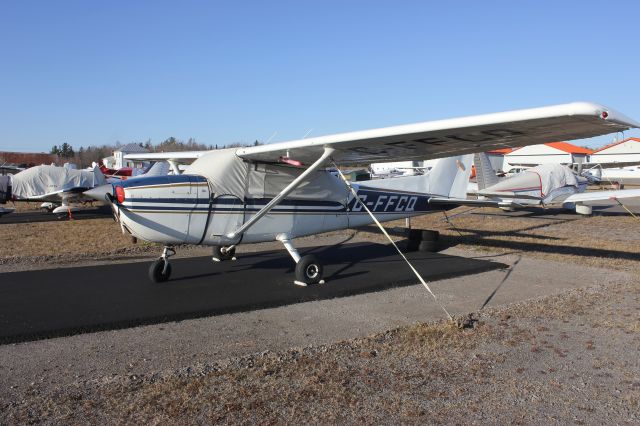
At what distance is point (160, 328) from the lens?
19.0 ft

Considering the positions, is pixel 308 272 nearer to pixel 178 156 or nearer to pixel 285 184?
pixel 285 184

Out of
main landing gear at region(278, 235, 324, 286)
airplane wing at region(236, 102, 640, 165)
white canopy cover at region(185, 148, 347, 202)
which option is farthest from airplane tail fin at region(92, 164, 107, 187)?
main landing gear at region(278, 235, 324, 286)

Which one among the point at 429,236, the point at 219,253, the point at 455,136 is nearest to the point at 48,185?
the point at 219,253

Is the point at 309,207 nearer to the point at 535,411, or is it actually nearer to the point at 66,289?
the point at 66,289

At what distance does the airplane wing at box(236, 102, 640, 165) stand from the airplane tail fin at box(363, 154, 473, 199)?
9.69 ft

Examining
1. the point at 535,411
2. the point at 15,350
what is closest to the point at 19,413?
the point at 15,350

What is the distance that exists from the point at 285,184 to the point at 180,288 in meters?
2.63

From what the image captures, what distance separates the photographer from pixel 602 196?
57.5 ft

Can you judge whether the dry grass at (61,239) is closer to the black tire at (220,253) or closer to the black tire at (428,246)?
the black tire at (220,253)

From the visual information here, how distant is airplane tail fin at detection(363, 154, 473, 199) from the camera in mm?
11509

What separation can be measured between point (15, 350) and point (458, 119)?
5.54 metres

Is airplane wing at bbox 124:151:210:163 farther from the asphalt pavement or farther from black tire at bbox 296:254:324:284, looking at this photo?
black tire at bbox 296:254:324:284

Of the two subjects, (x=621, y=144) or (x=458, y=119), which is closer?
(x=458, y=119)

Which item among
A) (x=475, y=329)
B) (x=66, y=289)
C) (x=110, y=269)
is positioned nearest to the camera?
(x=475, y=329)
